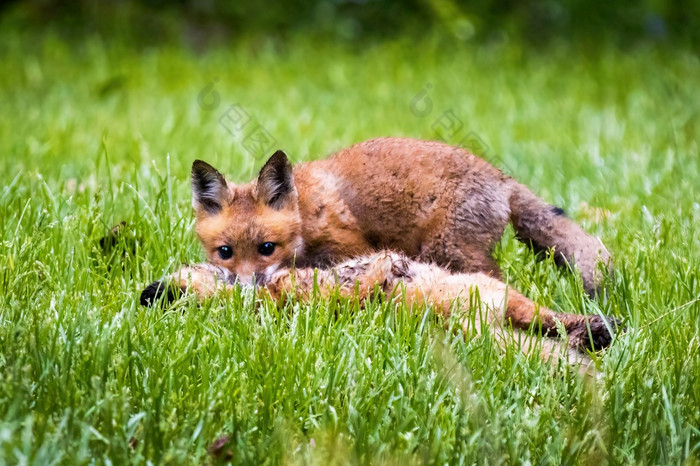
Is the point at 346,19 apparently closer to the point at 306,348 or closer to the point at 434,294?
the point at 434,294

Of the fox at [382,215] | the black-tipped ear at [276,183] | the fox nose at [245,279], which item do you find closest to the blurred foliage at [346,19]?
the fox at [382,215]

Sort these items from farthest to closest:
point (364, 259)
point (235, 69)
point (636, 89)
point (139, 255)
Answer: point (235, 69) → point (636, 89) → point (139, 255) → point (364, 259)

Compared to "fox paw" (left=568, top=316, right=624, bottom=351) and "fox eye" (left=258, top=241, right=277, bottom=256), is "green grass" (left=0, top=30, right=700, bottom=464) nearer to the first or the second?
"fox paw" (left=568, top=316, right=624, bottom=351)

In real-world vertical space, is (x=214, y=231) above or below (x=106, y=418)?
above

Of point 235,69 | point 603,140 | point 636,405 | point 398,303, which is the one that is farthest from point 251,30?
point 636,405

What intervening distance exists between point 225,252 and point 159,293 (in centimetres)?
68

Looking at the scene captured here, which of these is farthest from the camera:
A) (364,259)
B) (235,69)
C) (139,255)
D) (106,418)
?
(235,69)

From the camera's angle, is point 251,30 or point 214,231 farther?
point 251,30

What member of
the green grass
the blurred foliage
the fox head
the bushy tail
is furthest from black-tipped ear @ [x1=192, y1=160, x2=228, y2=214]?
the blurred foliage

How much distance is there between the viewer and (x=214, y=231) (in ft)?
13.4

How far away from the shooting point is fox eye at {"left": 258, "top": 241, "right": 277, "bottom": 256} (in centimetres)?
404

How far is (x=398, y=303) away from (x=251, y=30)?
9.98m

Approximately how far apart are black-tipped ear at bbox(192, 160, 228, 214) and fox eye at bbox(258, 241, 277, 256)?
0.32 metres

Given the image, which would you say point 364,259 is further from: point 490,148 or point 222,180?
point 490,148
